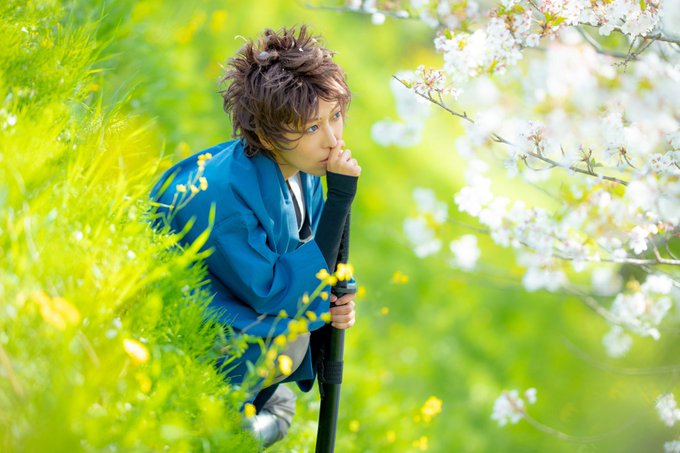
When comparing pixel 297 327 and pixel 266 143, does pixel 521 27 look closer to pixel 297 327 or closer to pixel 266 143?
pixel 266 143

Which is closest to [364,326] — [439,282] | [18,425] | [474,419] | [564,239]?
[474,419]

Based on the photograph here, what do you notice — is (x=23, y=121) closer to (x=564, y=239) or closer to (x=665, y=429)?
(x=564, y=239)

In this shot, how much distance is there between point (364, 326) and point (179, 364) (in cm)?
230

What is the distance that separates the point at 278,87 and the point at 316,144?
19cm

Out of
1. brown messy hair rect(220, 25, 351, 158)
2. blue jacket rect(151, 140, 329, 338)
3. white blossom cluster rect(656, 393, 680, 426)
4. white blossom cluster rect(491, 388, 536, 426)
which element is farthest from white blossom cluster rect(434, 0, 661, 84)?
white blossom cluster rect(491, 388, 536, 426)

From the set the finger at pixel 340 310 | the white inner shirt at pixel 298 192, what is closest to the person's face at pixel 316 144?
the white inner shirt at pixel 298 192

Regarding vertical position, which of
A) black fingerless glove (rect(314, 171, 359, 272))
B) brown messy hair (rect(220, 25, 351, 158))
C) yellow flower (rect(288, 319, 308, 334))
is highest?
brown messy hair (rect(220, 25, 351, 158))

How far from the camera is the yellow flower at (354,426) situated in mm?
3082

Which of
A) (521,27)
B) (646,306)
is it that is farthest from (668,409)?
(521,27)

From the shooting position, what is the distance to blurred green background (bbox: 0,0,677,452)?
2164 mm

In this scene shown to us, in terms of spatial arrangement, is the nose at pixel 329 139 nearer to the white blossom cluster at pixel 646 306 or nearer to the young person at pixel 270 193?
the young person at pixel 270 193

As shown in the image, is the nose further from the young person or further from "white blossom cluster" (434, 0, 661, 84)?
"white blossom cluster" (434, 0, 661, 84)

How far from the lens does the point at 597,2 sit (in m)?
A: 2.25

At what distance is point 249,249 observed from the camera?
210 cm
